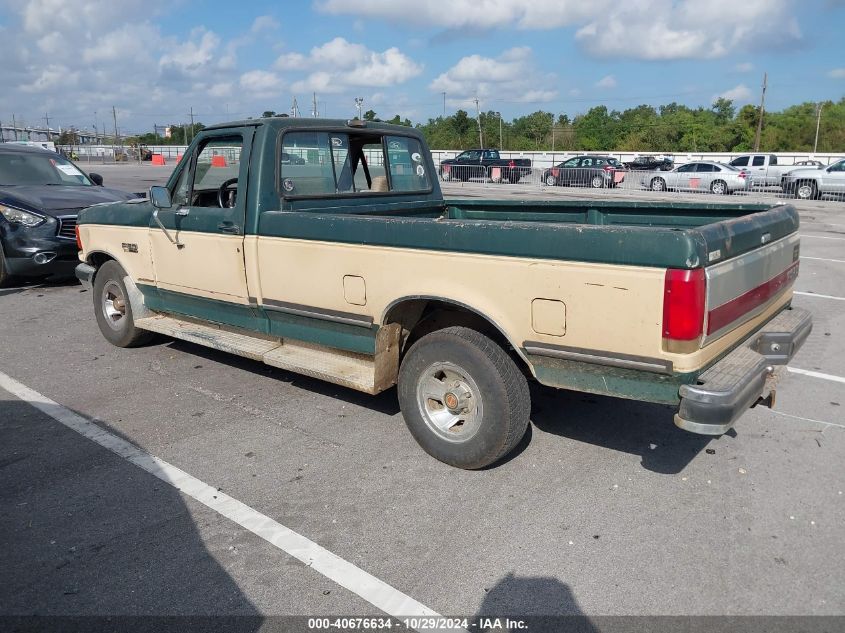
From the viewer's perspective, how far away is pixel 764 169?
93.6 feet

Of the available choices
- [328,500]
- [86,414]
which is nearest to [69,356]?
[86,414]

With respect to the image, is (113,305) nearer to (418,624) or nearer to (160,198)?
(160,198)

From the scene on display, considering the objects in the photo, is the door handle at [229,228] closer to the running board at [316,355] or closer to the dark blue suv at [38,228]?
the running board at [316,355]

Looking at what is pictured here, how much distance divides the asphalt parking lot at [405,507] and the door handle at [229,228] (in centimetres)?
130

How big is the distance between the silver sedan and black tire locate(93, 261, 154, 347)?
25.8 meters

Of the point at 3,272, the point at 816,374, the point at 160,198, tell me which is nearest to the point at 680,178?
the point at 816,374

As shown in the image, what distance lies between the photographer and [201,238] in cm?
524

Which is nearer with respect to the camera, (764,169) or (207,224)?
(207,224)

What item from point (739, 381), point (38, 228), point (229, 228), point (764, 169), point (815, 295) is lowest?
point (815, 295)

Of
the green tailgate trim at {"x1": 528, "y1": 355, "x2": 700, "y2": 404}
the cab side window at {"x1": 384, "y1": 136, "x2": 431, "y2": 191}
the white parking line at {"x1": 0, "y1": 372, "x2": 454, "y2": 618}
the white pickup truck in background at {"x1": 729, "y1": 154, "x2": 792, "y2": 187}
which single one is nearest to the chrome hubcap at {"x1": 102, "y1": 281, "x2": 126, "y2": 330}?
the white parking line at {"x1": 0, "y1": 372, "x2": 454, "y2": 618}

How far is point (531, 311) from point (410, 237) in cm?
87

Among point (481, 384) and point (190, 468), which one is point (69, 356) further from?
point (481, 384)

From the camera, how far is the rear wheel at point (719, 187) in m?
27.2

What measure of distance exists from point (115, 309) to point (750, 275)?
5.54m
